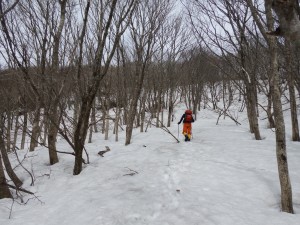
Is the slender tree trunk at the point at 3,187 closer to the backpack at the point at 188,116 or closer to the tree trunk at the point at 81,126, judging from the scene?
the tree trunk at the point at 81,126

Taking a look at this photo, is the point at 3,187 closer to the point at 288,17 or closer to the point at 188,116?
the point at 288,17

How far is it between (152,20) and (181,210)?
325 inches

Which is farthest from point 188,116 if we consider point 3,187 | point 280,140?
point 3,187

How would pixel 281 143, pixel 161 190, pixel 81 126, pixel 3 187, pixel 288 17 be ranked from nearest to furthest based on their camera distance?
pixel 288 17 < pixel 281 143 < pixel 161 190 < pixel 3 187 < pixel 81 126

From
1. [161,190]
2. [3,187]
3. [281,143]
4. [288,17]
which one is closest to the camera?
[288,17]

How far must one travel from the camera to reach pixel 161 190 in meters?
5.07

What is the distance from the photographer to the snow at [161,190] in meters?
4.05

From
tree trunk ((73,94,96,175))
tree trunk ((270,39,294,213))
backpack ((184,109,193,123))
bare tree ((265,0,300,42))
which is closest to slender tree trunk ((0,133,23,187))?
tree trunk ((73,94,96,175))

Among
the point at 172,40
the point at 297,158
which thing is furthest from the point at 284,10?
the point at 172,40

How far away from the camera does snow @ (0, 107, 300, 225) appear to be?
4.05 m

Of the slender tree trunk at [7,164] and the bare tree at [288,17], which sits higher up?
the bare tree at [288,17]

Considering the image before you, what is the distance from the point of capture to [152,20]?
10570 millimetres

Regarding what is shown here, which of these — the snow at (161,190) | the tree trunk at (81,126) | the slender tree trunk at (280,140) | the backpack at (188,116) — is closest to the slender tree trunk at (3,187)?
the snow at (161,190)

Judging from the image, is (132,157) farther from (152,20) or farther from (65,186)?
(152,20)
